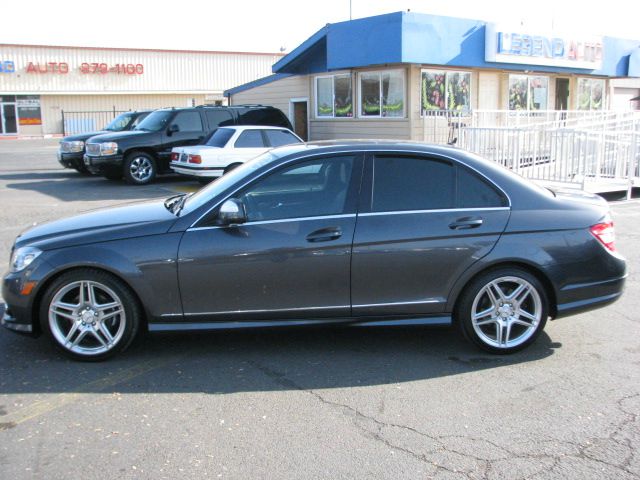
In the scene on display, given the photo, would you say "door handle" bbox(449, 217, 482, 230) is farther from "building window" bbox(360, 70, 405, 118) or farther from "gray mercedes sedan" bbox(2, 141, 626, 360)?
"building window" bbox(360, 70, 405, 118)

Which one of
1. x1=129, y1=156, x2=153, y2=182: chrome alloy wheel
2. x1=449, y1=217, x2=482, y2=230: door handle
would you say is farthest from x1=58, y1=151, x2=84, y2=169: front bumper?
x1=449, y1=217, x2=482, y2=230: door handle

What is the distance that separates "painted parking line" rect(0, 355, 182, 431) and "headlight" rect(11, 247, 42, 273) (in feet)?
3.25

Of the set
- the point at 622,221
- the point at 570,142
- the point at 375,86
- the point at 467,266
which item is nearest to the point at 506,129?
the point at 570,142

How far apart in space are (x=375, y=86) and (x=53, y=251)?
1476 cm

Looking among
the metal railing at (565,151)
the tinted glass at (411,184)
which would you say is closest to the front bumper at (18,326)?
the tinted glass at (411,184)

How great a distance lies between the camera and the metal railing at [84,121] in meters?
43.0

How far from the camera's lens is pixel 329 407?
4.03m

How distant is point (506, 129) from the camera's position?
45.2 ft

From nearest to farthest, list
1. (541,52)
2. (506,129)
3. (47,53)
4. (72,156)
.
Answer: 1. (506,129)
2. (72,156)
3. (541,52)
4. (47,53)

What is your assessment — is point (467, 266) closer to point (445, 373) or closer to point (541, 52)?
point (445, 373)

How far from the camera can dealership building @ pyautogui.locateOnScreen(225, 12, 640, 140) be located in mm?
16688

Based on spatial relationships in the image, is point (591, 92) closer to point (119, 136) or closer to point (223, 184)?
point (119, 136)

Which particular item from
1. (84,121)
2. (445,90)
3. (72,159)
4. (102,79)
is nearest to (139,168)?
(72,159)

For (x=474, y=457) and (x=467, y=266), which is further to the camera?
(x=467, y=266)
